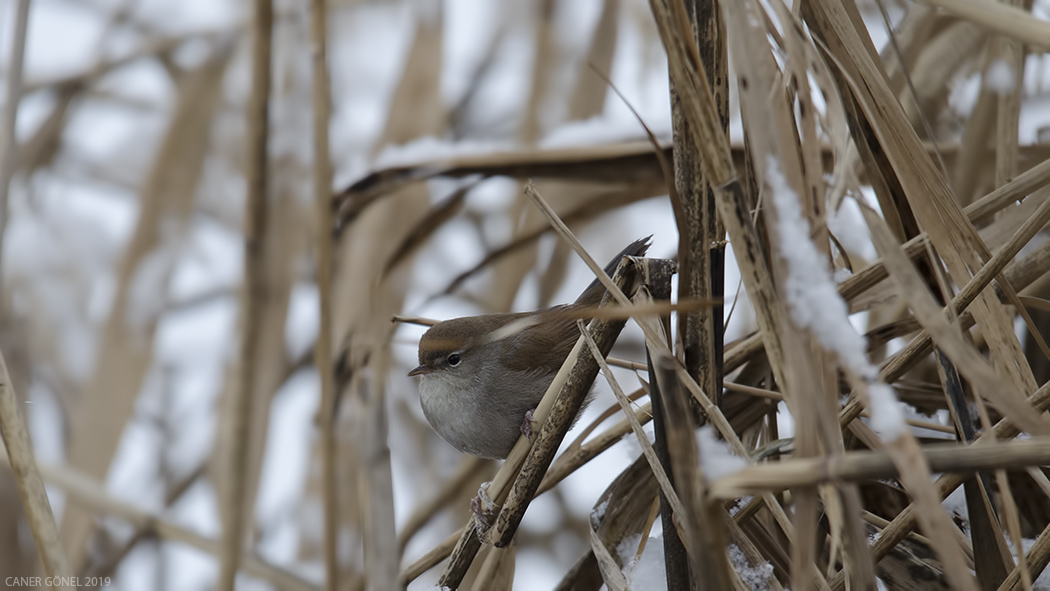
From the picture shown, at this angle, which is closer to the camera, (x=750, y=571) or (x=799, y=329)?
(x=799, y=329)

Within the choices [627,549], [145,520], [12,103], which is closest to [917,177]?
[627,549]

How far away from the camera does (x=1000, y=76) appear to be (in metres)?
1.72

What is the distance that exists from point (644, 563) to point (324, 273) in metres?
0.68

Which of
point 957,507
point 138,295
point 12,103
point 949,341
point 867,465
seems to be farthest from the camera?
point 138,295

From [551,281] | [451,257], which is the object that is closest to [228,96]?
[451,257]

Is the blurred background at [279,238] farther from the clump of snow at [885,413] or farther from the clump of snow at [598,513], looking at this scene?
the clump of snow at [885,413]

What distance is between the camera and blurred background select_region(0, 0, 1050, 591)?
224 centimetres

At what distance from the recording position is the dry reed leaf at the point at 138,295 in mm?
2240

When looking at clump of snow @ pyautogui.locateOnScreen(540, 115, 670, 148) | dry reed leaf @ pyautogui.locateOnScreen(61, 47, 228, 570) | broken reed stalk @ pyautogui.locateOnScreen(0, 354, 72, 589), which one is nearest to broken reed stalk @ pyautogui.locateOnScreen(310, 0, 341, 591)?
broken reed stalk @ pyautogui.locateOnScreen(0, 354, 72, 589)

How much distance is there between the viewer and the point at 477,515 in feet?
3.88

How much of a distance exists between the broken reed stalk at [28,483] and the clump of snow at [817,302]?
953 millimetres

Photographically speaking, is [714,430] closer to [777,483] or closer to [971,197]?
[777,483]

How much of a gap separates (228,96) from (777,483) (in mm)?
2829

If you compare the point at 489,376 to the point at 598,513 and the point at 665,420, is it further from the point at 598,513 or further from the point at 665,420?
the point at 665,420
